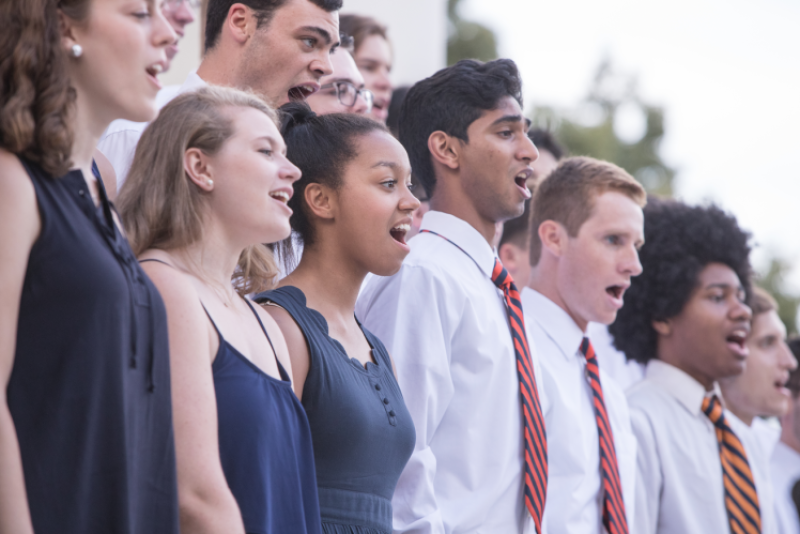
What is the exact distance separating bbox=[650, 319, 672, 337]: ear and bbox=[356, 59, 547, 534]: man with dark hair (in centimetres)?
172

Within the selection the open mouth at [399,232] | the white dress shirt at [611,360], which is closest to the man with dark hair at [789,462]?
the white dress shirt at [611,360]

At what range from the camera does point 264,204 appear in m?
2.09

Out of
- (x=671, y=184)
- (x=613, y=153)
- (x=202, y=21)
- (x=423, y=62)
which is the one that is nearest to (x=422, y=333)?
(x=202, y=21)

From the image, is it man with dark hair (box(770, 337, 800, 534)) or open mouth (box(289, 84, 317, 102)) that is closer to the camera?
open mouth (box(289, 84, 317, 102))

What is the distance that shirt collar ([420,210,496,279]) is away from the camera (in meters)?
3.26

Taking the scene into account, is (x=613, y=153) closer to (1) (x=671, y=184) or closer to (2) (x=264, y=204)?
(1) (x=671, y=184)

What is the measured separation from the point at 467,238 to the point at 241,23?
3.74 feet

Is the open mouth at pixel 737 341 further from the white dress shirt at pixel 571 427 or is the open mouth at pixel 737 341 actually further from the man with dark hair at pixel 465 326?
the man with dark hair at pixel 465 326

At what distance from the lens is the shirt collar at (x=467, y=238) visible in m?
3.26

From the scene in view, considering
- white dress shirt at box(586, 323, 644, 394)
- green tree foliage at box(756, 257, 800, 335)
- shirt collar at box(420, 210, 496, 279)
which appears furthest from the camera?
green tree foliage at box(756, 257, 800, 335)

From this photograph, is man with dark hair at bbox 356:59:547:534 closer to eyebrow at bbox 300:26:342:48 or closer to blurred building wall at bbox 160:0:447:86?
eyebrow at bbox 300:26:342:48

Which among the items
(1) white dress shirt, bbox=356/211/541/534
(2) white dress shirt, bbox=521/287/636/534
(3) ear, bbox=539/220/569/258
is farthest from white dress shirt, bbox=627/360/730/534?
(1) white dress shirt, bbox=356/211/541/534

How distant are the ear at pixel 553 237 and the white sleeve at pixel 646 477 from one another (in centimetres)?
90

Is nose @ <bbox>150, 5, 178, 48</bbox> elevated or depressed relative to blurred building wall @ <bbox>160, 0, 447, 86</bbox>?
elevated
